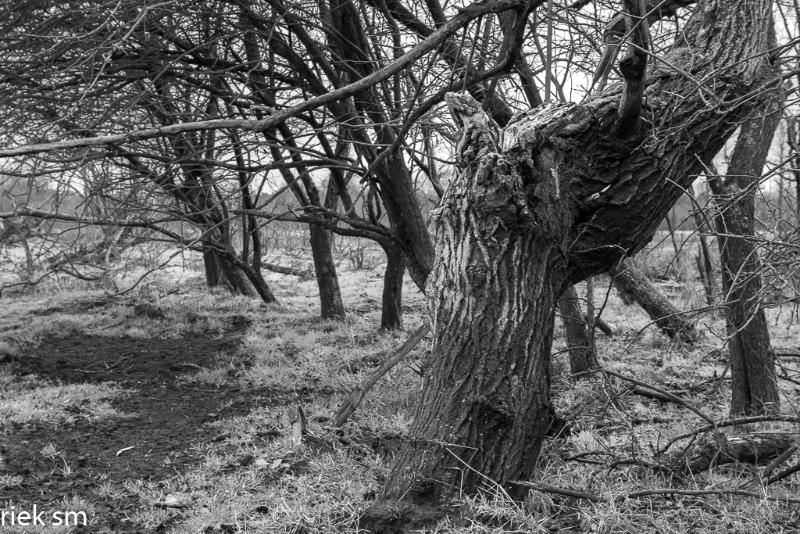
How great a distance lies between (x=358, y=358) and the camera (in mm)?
6309

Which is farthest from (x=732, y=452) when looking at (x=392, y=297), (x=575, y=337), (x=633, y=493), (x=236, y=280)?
(x=236, y=280)

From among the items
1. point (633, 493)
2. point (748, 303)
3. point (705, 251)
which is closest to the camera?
point (633, 493)

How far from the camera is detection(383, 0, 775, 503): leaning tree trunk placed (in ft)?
9.45

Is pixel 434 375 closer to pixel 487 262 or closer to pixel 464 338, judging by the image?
pixel 464 338

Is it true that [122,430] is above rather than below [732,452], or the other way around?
above

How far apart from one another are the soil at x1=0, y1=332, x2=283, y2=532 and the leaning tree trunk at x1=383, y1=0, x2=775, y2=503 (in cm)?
157

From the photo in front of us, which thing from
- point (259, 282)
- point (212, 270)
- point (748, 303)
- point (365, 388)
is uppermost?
point (212, 270)

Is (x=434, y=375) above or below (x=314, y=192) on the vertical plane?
below

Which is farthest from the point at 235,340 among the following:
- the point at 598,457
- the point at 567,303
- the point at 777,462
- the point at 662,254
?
the point at 662,254

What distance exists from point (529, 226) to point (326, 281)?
5503 millimetres

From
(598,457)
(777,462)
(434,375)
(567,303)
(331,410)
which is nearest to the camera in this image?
(777,462)

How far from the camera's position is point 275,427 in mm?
4520

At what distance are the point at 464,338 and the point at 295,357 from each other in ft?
12.6

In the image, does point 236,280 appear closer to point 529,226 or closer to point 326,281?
point 326,281
